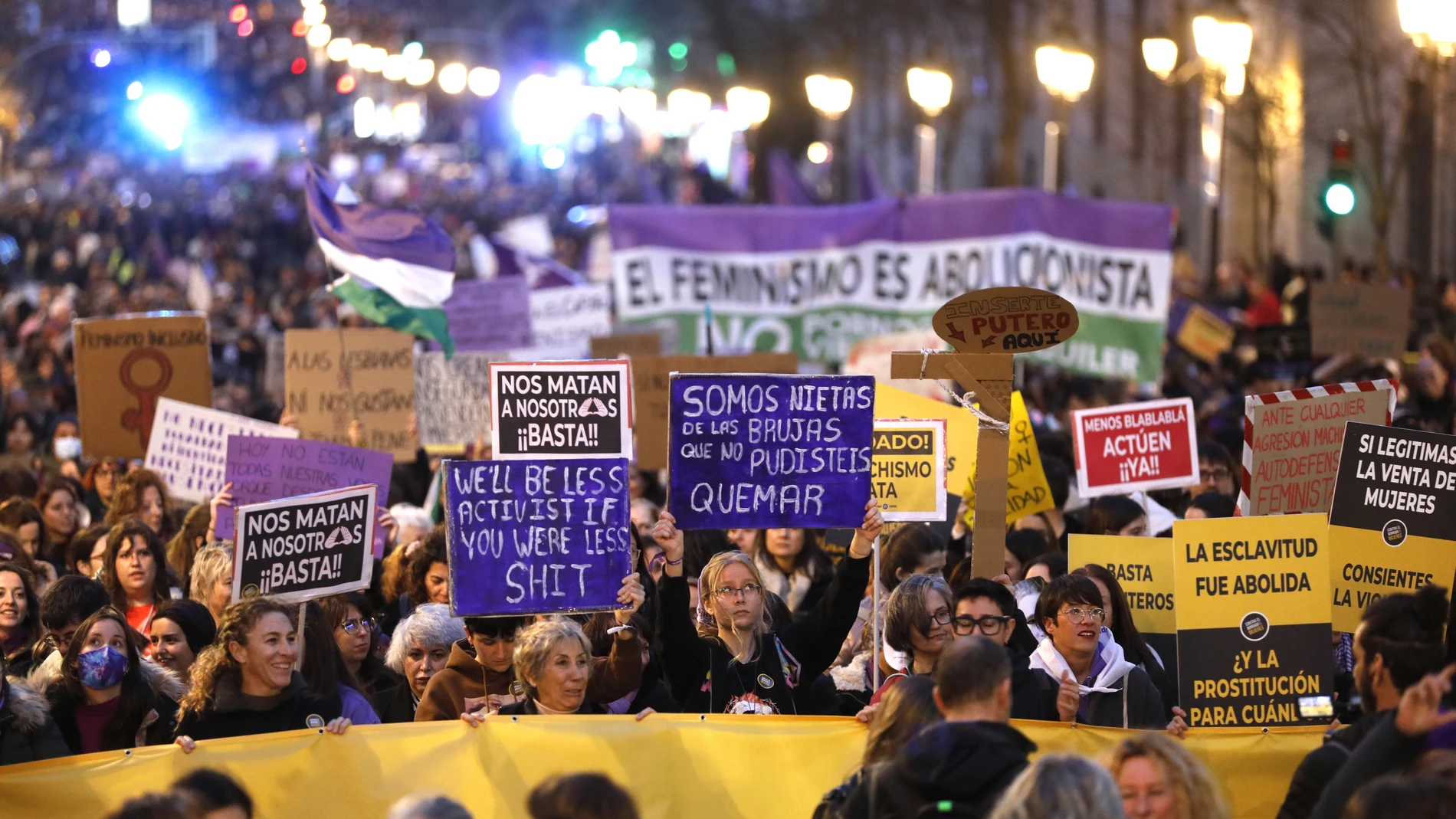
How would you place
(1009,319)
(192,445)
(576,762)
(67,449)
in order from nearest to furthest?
(576,762) → (1009,319) → (192,445) → (67,449)

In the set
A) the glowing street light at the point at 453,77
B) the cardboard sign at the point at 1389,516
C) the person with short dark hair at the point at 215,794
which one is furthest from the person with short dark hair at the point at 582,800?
the glowing street light at the point at 453,77

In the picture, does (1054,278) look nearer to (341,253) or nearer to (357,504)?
(341,253)

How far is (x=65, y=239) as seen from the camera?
4247 centimetres

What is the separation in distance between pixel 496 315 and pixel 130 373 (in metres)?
4.85

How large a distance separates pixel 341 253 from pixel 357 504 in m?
6.04

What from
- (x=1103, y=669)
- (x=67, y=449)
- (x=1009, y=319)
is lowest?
(x=1103, y=669)

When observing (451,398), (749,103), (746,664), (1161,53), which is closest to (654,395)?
(451,398)

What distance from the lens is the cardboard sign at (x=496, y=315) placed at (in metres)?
17.8

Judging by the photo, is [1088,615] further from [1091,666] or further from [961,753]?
[961,753]

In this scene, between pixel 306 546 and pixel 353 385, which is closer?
pixel 306 546

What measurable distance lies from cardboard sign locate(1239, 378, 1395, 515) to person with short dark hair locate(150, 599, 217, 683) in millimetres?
4695

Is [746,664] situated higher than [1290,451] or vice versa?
[1290,451]

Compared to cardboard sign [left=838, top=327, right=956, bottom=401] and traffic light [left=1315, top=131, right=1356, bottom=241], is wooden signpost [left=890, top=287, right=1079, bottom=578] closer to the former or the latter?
cardboard sign [left=838, top=327, right=956, bottom=401]

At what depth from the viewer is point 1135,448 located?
37.8 feet
